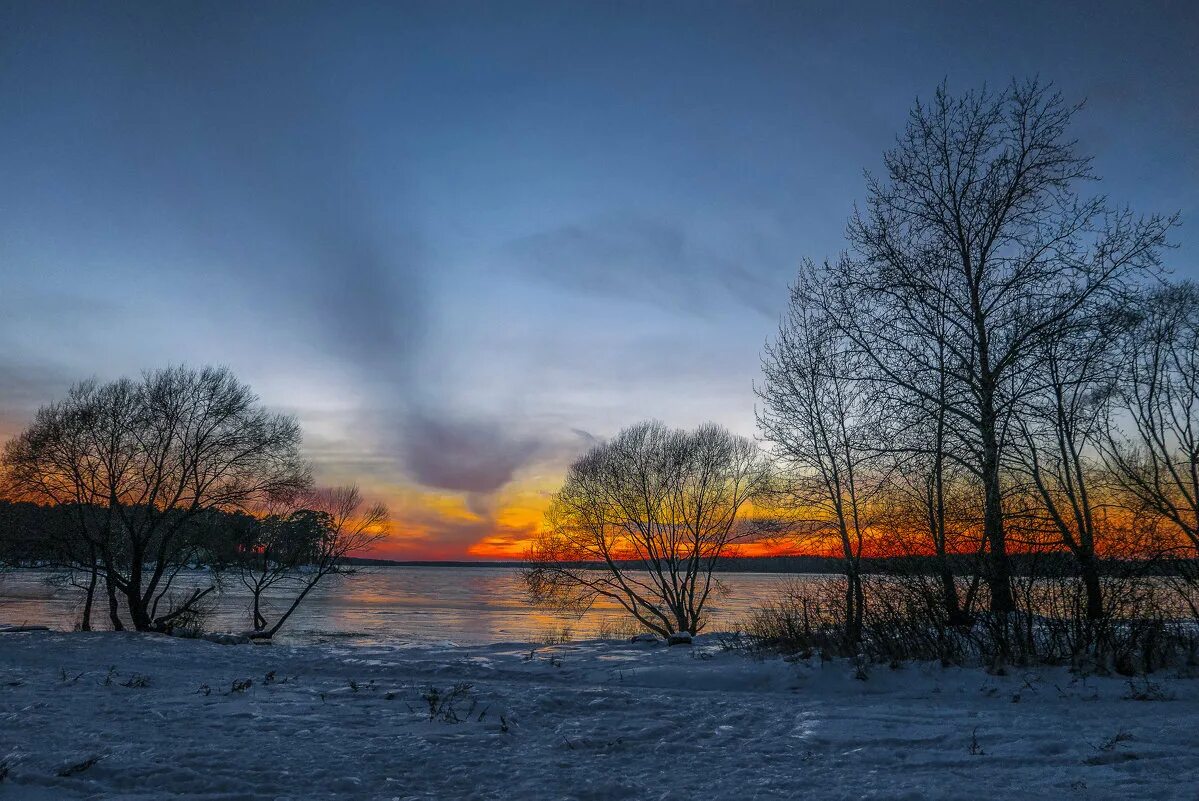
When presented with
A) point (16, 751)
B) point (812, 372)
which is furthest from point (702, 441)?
point (16, 751)

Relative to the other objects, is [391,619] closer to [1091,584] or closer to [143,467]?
[143,467]

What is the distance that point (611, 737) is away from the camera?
6.09m

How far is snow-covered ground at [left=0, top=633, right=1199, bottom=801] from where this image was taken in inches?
173

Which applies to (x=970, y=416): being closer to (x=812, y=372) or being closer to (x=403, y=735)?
(x=812, y=372)

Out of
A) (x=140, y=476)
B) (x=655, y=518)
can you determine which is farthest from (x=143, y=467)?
(x=655, y=518)

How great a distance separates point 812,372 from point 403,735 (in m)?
13.5

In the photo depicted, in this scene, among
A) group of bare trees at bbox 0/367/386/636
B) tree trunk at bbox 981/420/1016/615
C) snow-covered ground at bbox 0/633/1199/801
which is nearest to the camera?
snow-covered ground at bbox 0/633/1199/801

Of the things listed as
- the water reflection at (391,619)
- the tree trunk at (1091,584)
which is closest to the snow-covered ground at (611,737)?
the tree trunk at (1091,584)

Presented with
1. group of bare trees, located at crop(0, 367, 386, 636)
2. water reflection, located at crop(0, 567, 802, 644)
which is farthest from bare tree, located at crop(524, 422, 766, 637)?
group of bare trees, located at crop(0, 367, 386, 636)

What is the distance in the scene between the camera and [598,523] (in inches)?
1174

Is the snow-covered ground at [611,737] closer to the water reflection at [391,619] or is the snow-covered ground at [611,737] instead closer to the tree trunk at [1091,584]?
the tree trunk at [1091,584]

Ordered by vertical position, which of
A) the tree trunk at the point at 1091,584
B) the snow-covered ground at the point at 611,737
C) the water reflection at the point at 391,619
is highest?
the tree trunk at the point at 1091,584

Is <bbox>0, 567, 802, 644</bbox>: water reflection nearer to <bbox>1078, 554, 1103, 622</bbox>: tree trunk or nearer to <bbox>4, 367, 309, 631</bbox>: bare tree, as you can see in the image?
<bbox>4, 367, 309, 631</bbox>: bare tree

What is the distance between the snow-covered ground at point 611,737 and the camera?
439cm
